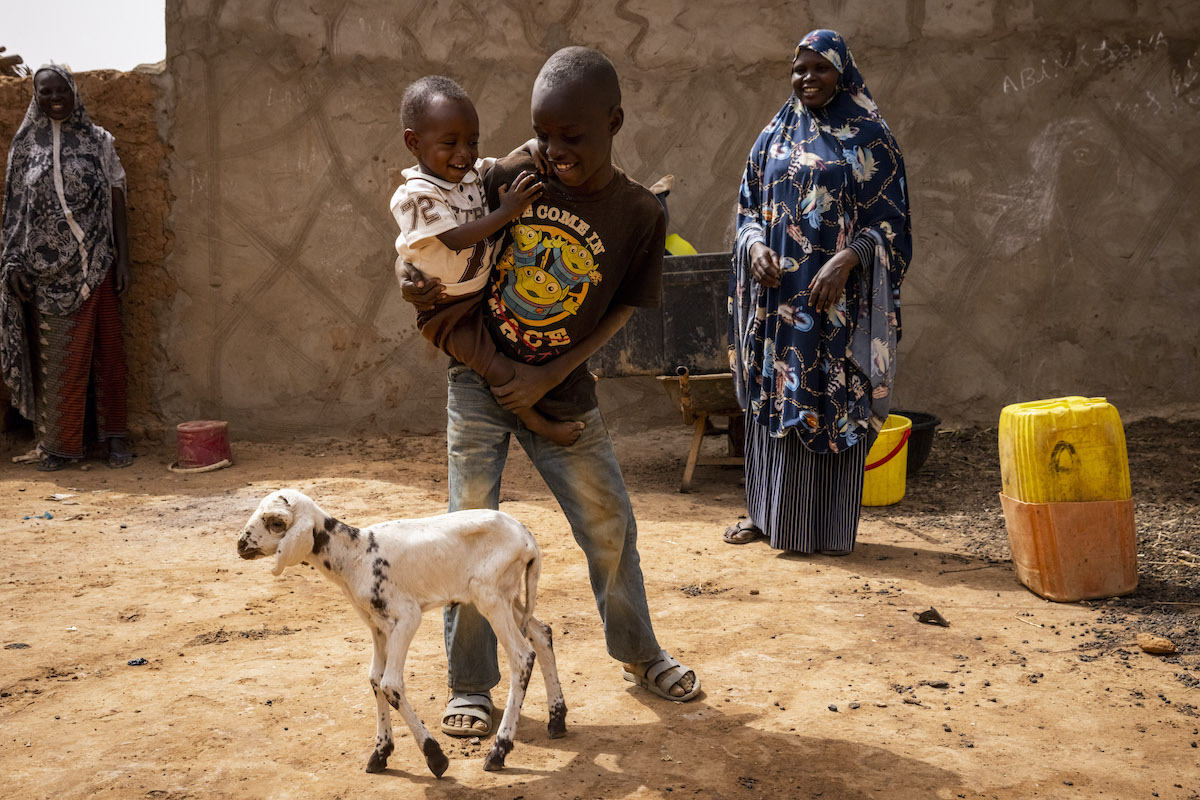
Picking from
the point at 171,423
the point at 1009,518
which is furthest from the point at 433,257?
the point at 171,423

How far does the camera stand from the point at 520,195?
8.64ft

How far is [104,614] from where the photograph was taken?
411cm

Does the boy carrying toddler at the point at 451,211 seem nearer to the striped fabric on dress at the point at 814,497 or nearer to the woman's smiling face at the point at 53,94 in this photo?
the striped fabric on dress at the point at 814,497

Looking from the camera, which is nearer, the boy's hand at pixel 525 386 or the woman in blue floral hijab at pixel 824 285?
the boy's hand at pixel 525 386

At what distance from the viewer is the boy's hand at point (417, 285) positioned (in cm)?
264

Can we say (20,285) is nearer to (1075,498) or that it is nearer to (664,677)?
(664,677)

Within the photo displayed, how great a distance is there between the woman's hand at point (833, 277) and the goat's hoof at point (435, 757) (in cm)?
271

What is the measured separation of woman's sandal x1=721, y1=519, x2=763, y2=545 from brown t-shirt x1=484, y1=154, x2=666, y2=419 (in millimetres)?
2386

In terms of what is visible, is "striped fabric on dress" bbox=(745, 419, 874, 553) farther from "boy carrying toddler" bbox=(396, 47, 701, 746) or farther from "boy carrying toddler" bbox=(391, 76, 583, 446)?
"boy carrying toddler" bbox=(391, 76, 583, 446)

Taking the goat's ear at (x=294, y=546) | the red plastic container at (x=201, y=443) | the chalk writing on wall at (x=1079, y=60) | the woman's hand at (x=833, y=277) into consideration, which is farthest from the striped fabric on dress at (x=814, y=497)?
the red plastic container at (x=201, y=443)

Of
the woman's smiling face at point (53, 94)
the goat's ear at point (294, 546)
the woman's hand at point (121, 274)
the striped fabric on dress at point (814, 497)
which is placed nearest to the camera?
the goat's ear at point (294, 546)

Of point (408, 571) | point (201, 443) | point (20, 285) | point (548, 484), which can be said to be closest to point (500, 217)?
point (548, 484)

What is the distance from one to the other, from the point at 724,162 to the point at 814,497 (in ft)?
10.5

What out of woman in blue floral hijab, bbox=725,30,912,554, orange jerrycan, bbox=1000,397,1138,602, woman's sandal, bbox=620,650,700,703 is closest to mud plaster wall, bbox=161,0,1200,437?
woman in blue floral hijab, bbox=725,30,912,554
